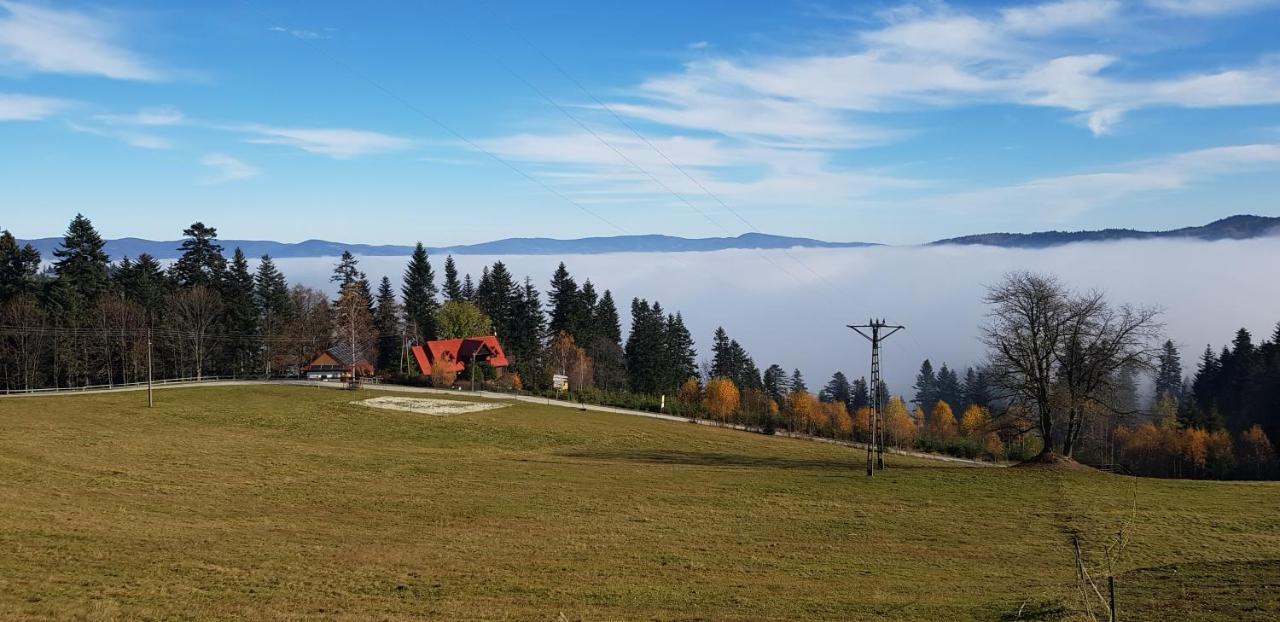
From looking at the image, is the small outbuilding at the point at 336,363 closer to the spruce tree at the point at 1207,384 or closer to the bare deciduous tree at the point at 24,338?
the bare deciduous tree at the point at 24,338

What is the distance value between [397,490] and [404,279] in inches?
3171

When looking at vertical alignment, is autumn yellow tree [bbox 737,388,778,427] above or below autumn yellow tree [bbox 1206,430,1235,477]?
above

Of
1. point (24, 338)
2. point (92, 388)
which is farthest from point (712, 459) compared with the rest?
point (24, 338)

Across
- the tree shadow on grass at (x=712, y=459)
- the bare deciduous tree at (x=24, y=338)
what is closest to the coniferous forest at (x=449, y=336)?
the bare deciduous tree at (x=24, y=338)

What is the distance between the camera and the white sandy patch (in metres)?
67.6

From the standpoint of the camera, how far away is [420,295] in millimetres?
112875

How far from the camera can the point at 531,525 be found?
3033 centimetres

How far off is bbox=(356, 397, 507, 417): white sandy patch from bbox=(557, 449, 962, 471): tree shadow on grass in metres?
18.9

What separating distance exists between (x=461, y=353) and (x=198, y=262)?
3479 centimetres

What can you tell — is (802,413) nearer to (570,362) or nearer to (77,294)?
(570,362)

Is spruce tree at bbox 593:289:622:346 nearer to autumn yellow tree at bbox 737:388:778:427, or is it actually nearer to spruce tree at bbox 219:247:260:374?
autumn yellow tree at bbox 737:388:778:427

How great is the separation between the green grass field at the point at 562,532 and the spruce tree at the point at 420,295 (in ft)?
187

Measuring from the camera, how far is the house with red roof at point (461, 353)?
9706cm

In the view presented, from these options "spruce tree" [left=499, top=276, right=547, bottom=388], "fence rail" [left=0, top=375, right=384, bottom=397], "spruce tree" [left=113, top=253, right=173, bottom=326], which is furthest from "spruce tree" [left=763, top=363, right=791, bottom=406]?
"spruce tree" [left=113, top=253, right=173, bottom=326]
